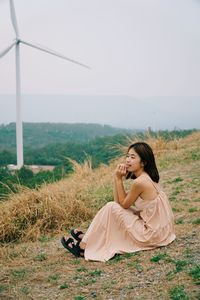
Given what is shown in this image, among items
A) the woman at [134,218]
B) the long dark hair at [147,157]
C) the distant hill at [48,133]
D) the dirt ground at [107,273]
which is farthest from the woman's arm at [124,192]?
the distant hill at [48,133]

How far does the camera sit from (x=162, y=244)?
5.78m

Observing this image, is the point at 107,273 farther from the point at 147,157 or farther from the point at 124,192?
the point at 147,157

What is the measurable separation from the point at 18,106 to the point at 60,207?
16.1m

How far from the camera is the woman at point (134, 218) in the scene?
18.6 ft

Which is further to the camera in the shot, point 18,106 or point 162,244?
point 18,106

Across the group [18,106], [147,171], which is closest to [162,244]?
[147,171]

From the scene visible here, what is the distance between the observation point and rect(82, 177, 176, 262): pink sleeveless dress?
566 cm

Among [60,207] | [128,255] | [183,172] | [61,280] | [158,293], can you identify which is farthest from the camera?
[183,172]

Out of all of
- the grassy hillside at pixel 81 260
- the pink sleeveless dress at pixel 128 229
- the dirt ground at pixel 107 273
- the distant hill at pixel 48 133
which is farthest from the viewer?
the distant hill at pixel 48 133

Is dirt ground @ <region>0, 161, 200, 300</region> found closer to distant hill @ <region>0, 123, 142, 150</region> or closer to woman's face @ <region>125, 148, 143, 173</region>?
woman's face @ <region>125, 148, 143, 173</region>

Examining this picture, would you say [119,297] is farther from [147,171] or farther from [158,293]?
[147,171]

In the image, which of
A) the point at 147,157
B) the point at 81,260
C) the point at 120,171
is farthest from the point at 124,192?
the point at 81,260

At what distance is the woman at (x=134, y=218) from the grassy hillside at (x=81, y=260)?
4.5 inches

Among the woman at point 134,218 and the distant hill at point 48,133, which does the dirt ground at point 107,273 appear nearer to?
the woman at point 134,218
